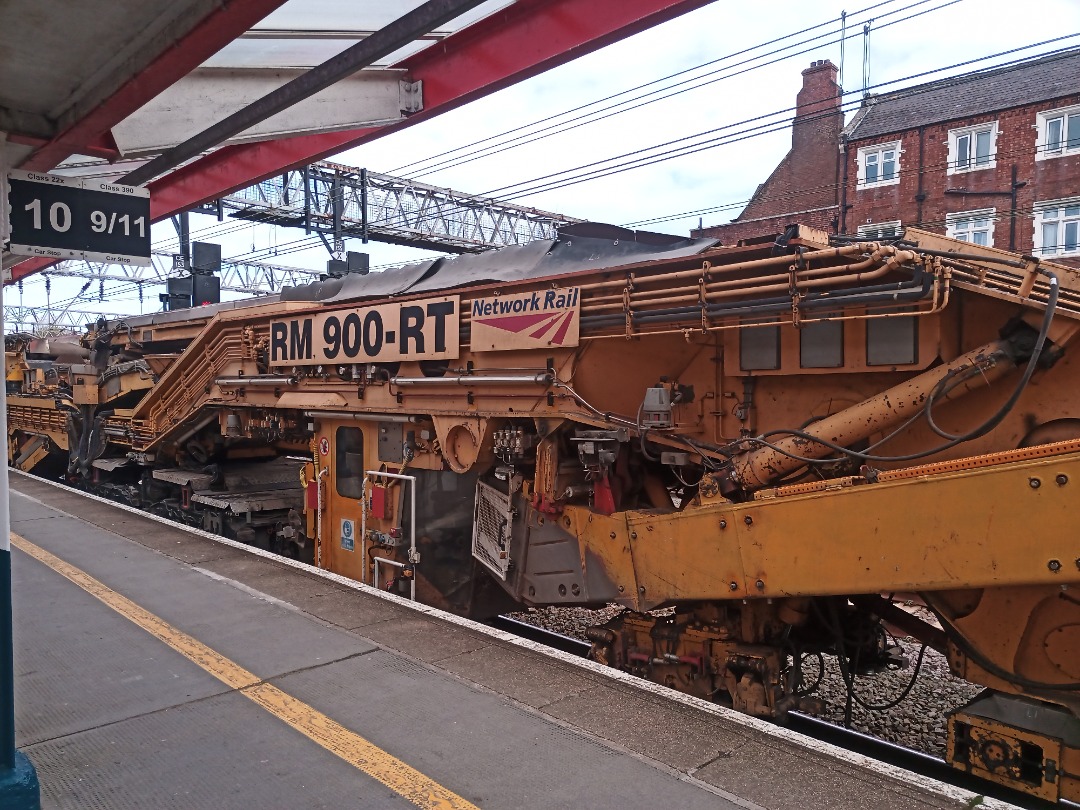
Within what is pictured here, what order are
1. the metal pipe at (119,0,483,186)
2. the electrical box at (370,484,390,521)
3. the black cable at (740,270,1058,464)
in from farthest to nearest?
the electrical box at (370,484,390,521), the black cable at (740,270,1058,464), the metal pipe at (119,0,483,186)

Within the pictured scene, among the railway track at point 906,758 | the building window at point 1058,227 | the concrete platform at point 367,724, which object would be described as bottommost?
the railway track at point 906,758

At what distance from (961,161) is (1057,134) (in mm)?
2247

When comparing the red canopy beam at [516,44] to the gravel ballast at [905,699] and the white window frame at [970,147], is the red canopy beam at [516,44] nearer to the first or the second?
the gravel ballast at [905,699]

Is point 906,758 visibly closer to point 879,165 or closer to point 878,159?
point 879,165

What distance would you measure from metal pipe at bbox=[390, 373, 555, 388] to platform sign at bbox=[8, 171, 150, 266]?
2.84 metres

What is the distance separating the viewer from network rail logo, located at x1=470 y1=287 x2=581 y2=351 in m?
5.59

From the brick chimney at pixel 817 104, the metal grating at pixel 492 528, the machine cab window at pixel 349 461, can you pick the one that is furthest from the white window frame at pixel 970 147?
the metal grating at pixel 492 528

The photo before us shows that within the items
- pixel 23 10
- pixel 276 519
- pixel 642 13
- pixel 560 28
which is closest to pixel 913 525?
pixel 642 13

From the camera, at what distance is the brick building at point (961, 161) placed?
1948cm

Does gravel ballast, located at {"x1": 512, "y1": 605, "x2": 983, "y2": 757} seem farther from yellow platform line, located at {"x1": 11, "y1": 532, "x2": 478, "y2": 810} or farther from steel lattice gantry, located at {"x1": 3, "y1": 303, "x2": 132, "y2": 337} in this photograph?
steel lattice gantry, located at {"x1": 3, "y1": 303, "x2": 132, "y2": 337}

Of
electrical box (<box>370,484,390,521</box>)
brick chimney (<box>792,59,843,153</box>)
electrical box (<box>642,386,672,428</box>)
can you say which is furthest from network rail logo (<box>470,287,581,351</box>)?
brick chimney (<box>792,59,843,153</box>)

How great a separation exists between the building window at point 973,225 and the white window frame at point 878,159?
203 cm

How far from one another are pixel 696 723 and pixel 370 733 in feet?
5.34

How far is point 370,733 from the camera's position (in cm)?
371
